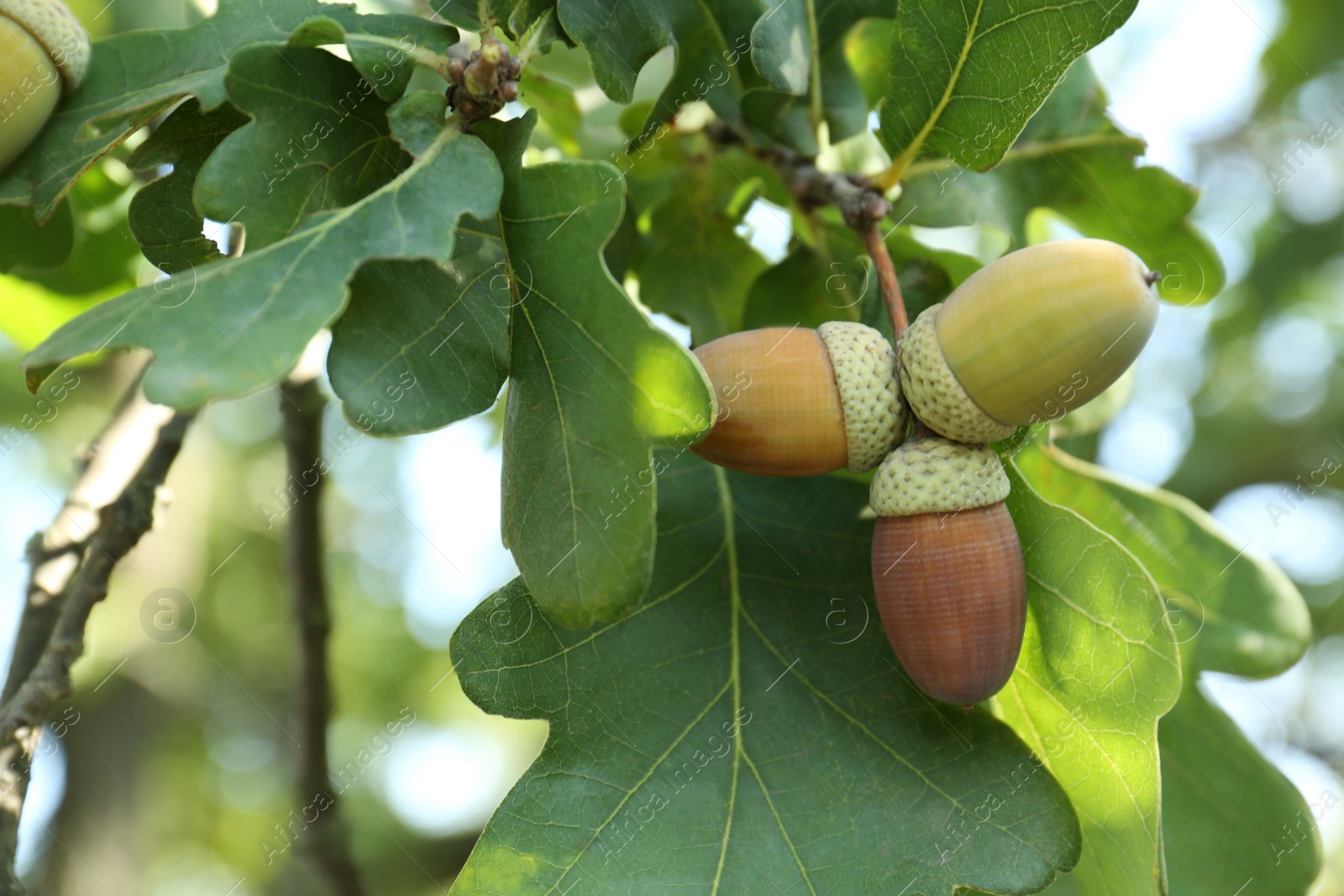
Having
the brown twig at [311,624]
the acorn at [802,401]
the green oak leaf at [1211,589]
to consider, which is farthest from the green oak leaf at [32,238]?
the green oak leaf at [1211,589]

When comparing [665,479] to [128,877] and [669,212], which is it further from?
[128,877]

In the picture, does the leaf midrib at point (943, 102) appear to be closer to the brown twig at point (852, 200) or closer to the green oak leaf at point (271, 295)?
the brown twig at point (852, 200)

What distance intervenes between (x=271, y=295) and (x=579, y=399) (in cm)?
28

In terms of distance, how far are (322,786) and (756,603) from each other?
3.62 feet

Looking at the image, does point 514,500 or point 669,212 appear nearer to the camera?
point 514,500

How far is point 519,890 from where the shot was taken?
1031mm

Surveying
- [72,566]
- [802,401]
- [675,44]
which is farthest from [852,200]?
[72,566]

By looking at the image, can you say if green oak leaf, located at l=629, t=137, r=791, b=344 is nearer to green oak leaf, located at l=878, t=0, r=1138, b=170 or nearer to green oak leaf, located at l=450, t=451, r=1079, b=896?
green oak leaf, located at l=878, t=0, r=1138, b=170

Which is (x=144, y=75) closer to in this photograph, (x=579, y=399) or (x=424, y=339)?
(x=424, y=339)

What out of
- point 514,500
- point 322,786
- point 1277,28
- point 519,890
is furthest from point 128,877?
point 1277,28

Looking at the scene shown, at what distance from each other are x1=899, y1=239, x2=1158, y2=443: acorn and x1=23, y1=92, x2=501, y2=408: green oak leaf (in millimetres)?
474

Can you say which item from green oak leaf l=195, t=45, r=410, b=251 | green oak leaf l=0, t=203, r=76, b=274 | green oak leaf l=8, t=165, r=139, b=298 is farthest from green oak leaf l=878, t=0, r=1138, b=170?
green oak leaf l=8, t=165, r=139, b=298

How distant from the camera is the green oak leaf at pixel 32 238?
1.33 metres

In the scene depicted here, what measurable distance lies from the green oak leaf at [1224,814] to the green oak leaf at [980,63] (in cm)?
94
